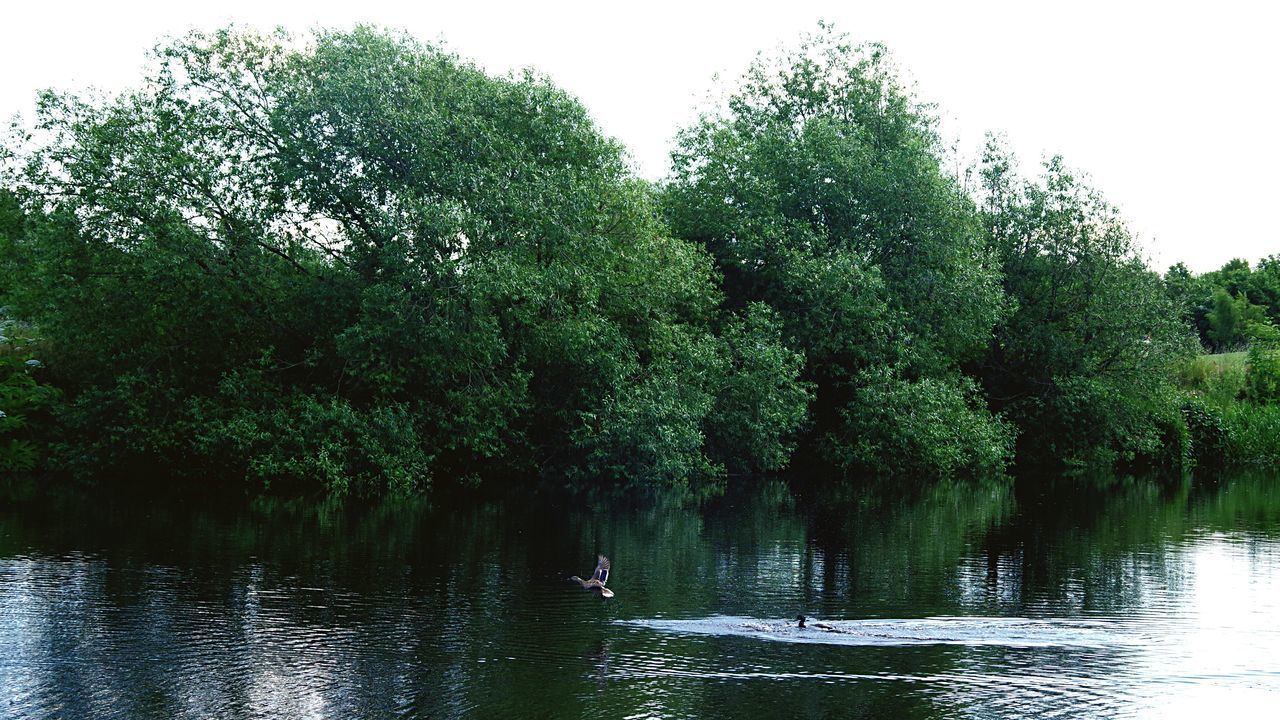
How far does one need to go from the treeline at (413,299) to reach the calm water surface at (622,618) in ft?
32.9

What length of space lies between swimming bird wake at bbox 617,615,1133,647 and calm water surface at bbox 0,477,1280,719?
7 centimetres

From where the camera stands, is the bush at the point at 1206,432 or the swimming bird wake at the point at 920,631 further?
the bush at the point at 1206,432

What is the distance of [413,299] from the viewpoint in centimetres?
4653

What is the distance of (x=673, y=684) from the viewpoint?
59.9 ft

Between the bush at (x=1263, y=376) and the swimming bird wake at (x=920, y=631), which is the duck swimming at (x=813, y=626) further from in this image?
the bush at (x=1263, y=376)

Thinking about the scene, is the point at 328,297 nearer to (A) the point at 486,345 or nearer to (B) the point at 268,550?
(A) the point at 486,345

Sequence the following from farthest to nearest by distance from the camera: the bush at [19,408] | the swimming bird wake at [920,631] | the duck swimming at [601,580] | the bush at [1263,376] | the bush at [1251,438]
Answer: the bush at [1263,376] → the bush at [1251,438] → the bush at [19,408] → the duck swimming at [601,580] → the swimming bird wake at [920,631]

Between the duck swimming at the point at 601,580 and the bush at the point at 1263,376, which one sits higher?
the bush at the point at 1263,376

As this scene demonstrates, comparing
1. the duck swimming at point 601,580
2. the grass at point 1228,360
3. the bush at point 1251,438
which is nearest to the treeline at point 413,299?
the duck swimming at point 601,580

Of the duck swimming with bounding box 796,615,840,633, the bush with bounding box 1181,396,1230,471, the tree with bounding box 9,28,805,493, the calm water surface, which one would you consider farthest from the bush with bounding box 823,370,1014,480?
the duck swimming with bounding box 796,615,840,633

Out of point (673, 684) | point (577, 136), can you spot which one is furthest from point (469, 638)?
point (577, 136)

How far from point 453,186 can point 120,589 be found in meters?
24.7

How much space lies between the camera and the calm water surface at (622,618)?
17.4 metres

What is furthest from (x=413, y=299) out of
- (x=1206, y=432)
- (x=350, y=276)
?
(x=1206, y=432)
